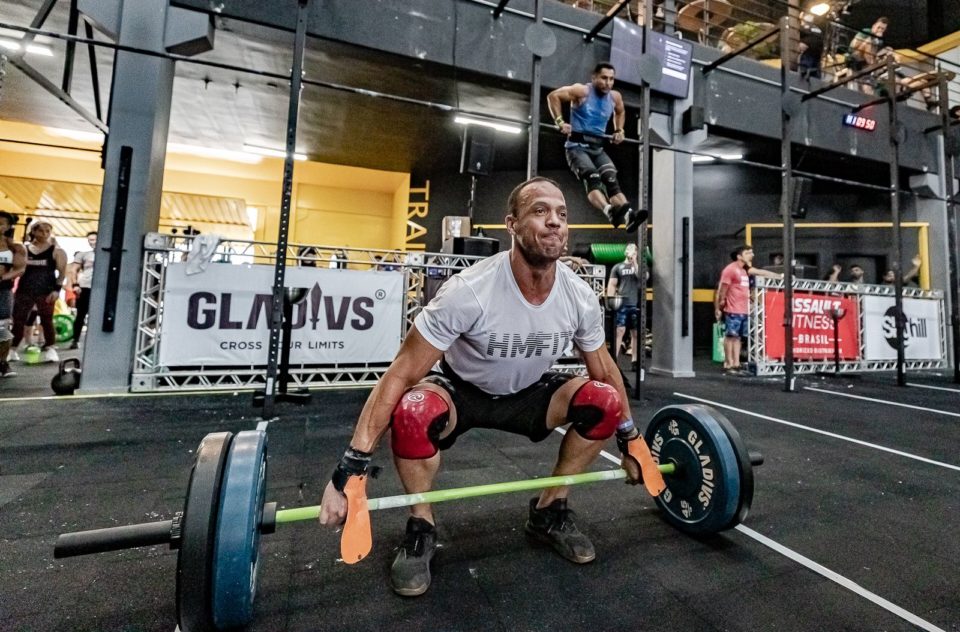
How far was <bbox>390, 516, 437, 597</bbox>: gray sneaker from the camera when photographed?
1.16 m

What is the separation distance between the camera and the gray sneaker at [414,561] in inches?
45.6

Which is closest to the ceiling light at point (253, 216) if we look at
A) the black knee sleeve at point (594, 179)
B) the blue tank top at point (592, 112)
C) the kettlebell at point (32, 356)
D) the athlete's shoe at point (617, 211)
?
the kettlebell at point (32, 356)

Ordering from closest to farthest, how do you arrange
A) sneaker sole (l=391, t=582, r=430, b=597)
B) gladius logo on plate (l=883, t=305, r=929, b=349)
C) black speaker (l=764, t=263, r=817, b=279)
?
sneaker sole (l=391, t=582, r=430, b=597)
gladius logo on plate (l=883, t=305, r=929, b=349)
black speaker (l=764, t=263, r=817, b=279)

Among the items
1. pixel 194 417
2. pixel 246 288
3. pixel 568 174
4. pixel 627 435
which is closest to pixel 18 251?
pixel 246 288

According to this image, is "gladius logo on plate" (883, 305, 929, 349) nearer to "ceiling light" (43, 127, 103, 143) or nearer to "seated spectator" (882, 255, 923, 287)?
"seated spectator" (882, 255, 923, 287)

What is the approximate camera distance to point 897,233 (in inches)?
202

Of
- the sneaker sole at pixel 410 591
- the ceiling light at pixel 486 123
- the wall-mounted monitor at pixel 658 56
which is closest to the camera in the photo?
the sneaker sole at pixel 410 591

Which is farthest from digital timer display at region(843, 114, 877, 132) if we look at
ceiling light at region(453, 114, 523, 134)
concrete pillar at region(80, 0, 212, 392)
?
concrete pillar at region(80, 0, 212, 392)

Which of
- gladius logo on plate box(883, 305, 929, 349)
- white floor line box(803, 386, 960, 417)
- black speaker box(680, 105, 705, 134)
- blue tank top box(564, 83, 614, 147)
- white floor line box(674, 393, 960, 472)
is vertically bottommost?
white floor line box(674, 393, 960, 472)

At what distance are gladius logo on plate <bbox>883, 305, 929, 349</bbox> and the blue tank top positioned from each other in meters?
5.57

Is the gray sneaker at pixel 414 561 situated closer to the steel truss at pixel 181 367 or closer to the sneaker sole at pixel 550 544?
the sneaker sole at pixel 550 544

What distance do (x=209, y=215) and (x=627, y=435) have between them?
12.2 metres

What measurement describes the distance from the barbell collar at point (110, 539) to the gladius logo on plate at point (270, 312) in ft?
9.28

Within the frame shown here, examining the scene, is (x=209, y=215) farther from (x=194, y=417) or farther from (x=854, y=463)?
(x=854, y=463)
